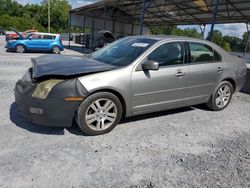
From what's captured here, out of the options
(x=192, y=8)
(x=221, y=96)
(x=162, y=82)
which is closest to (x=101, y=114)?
(x=162, y=82)

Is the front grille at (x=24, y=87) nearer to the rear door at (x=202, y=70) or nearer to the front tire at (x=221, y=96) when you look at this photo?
the rear door at (x=202, y=70)

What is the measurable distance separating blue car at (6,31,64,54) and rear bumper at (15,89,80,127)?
13.4 meters

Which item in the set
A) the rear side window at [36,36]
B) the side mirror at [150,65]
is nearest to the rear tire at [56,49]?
the rear side window at [36,36]

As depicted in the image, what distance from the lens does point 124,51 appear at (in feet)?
13.0

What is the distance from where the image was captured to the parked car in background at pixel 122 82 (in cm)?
306

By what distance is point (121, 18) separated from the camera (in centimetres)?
2730

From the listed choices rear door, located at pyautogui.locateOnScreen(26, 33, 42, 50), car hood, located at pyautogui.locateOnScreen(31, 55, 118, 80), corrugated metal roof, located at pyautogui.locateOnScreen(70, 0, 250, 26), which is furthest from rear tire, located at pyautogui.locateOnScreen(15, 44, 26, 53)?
car hood, located at pyautogui.locateOnScreen(31, 55, 118, 80)

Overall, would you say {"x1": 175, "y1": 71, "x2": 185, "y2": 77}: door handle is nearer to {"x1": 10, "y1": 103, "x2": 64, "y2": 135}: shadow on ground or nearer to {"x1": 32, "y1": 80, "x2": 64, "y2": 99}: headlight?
{"x1": 32, "y1": 80, "x2": 64, "y2": 99}: headlight

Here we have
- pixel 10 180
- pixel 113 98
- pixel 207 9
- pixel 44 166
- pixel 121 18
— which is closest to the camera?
pixel 10 180

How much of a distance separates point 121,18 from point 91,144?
86.0 feet

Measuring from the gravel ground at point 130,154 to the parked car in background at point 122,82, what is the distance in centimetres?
30

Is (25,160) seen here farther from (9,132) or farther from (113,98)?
(113,98)

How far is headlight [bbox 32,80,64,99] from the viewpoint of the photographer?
9.89 ft

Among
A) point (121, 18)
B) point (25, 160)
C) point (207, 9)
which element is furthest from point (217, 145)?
point (121, 18)
